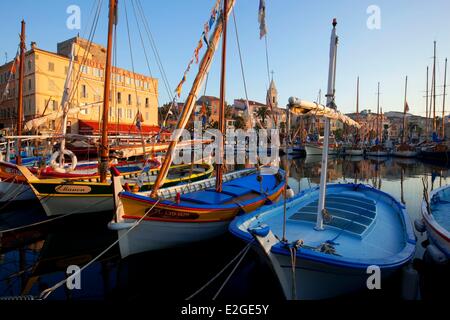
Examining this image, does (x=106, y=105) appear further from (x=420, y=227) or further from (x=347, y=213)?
(x=420, y=227)

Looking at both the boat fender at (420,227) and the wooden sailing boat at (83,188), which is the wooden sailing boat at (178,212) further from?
the boat fender at (420,227)

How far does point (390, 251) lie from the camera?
7578 mm

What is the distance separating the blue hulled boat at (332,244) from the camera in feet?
20.8

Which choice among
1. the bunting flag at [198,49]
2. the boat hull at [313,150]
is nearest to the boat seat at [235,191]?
the bunting flag at [198,49]

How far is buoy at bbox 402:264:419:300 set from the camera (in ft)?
23.2

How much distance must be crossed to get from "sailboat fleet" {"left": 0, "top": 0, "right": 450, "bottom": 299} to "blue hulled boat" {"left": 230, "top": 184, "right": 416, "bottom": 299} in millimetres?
24

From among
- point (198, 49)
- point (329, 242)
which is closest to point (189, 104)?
point (198, 49)

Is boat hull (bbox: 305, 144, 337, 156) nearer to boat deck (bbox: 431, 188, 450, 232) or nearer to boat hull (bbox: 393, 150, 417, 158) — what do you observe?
boat hull (bbox: 393, 150, 417, 158)

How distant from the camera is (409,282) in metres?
7.14

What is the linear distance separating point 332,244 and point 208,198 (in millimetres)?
5797

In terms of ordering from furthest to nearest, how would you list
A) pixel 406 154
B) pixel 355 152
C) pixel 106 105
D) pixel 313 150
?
1. pixel 355 152
2. pixel 313 150
3. pixel 406 154
4. pixel 106 105

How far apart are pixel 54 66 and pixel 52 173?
3724 centimetres

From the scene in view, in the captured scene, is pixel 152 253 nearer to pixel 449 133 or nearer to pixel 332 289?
pixel 332 289

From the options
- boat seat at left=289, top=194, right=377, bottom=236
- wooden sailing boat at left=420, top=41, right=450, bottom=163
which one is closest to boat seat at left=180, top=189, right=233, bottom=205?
boat seat at left=289, top=194, right=377, bottom=236
